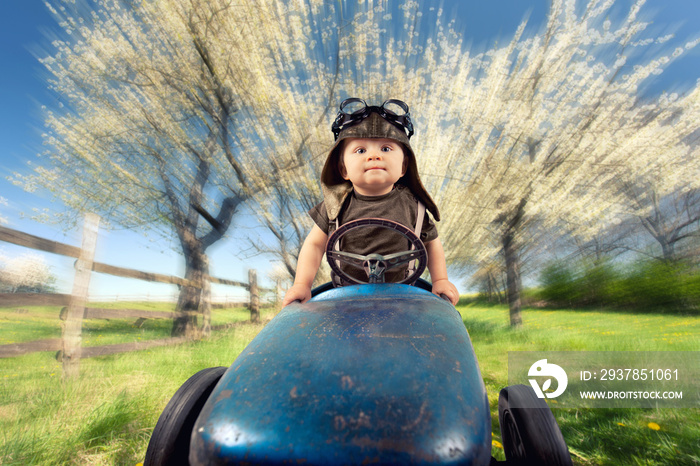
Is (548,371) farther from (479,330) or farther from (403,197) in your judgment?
(479,330)

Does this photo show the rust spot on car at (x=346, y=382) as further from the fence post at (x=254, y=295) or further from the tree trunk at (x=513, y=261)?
the fence post at (x=254, y=295)

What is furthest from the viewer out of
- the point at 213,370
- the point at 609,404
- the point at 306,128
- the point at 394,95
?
the point at 306,128

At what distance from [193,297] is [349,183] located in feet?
18.1

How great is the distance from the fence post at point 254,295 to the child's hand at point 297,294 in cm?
820

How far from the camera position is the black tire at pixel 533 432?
1438mm

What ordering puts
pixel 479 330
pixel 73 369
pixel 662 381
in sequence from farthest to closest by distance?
pixel 479 330 < pixel 73 369 < pixel 662 381

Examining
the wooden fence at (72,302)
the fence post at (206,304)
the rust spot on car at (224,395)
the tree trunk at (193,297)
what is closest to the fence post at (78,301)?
the wooden fence at (72,302)

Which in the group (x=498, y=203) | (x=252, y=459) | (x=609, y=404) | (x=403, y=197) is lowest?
(x=609, y=404)

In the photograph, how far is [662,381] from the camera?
342 cm

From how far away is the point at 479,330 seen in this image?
8.87 m

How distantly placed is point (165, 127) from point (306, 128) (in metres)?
2.50

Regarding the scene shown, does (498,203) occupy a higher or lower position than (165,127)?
lower

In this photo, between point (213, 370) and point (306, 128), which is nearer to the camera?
point (213, 370)

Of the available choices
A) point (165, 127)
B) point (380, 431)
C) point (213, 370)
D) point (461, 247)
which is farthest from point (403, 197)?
point (461, 247)
